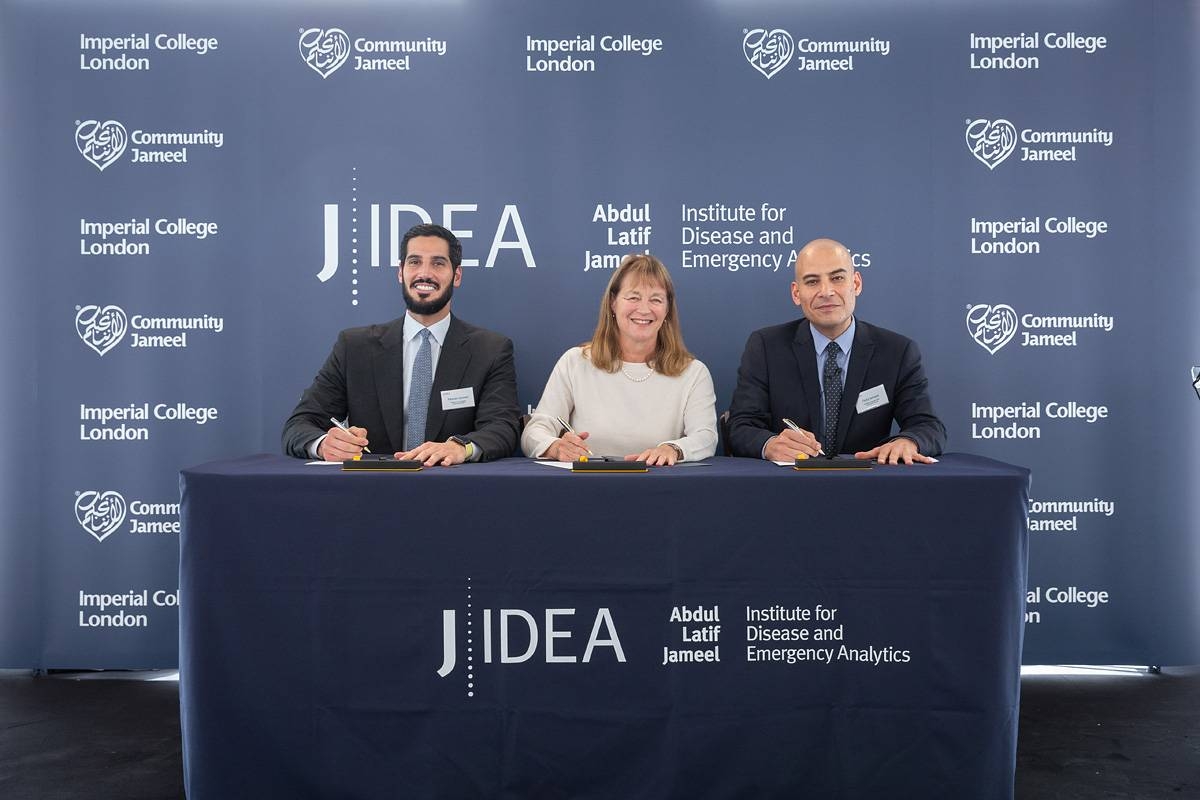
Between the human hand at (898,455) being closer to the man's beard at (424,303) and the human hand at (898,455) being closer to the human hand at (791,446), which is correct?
the human hand at (791,446)

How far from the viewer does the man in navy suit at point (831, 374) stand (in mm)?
2980

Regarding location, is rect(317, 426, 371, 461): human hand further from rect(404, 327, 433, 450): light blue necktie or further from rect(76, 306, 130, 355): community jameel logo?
rect(76, 306, 130, 355): community jameel logo

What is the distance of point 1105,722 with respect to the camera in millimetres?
2938

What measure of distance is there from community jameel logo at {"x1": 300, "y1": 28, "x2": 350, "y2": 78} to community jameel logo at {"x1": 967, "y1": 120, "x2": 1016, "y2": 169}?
2.53 metres

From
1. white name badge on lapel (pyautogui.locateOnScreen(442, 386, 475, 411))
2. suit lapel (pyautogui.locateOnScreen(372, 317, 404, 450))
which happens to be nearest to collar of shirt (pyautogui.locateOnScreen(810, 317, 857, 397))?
white name badge on lapel (pyautogui.locateOnScreen(442, 386, 475, 411))

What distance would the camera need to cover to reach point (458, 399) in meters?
3.04

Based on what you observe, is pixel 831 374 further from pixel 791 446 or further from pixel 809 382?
pixel 791 446

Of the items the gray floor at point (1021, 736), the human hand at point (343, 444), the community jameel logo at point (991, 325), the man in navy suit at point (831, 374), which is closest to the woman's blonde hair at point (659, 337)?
the man in navy suit at point (831, 374)

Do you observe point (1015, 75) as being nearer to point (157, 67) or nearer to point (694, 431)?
point (694, 431)

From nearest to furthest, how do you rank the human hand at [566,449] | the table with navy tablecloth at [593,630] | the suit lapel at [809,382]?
the table with navy tablecloth at [593,630]
the human hand at [566,449]
the suit lapel at [809,382]

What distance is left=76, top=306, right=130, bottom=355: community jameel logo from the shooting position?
3523mm

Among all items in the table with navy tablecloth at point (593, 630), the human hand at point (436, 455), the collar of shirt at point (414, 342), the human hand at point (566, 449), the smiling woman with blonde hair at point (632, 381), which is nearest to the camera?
the table with navy tablecloth at point (593, 630)

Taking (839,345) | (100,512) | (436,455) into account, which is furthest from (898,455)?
(100,512)

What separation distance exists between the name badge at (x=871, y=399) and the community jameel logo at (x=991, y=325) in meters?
0.79
